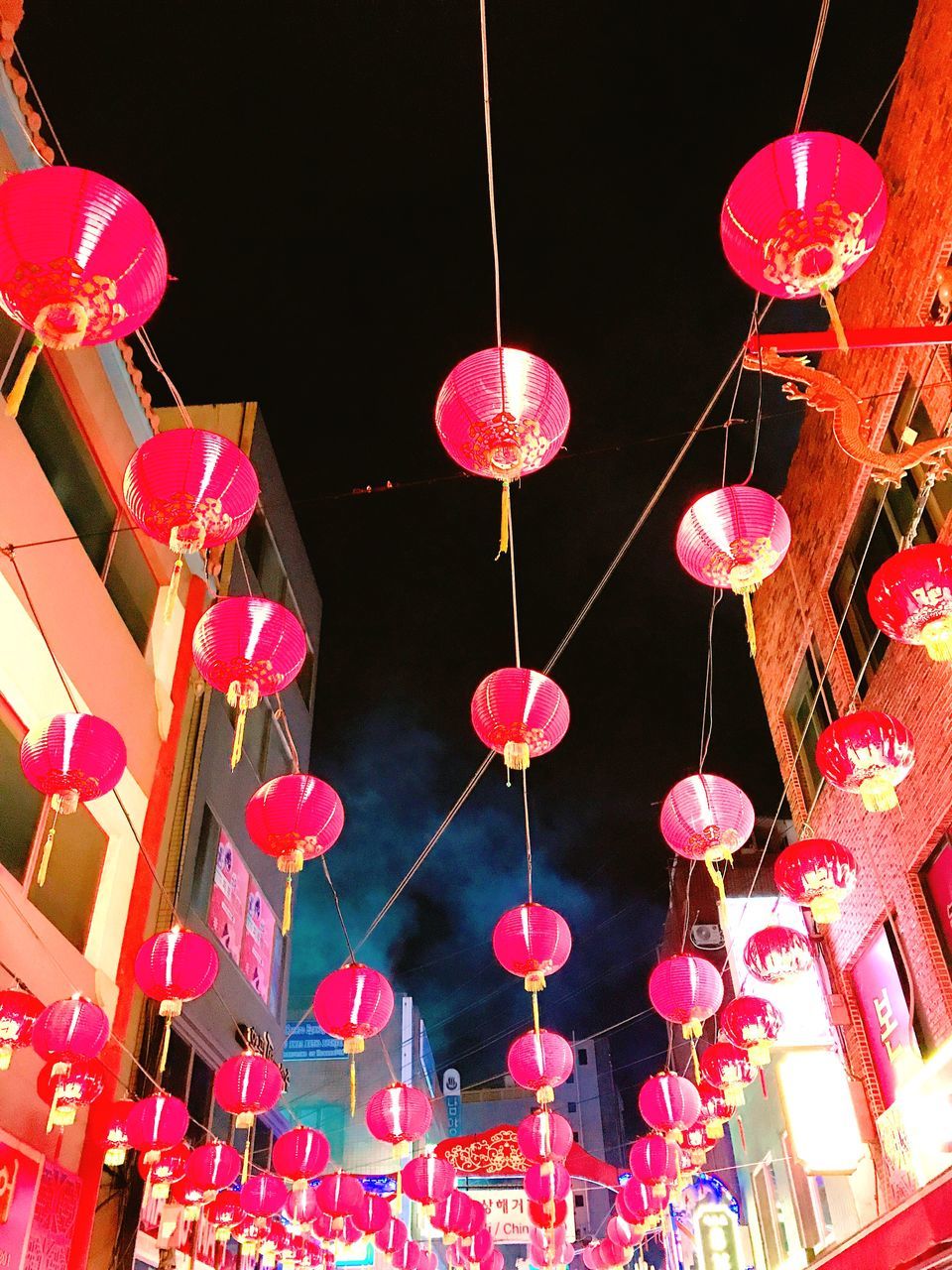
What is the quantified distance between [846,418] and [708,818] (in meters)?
4.01

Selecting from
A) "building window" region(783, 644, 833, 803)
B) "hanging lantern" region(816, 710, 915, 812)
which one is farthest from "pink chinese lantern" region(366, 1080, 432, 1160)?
"hanging lantern" region(816, 710, 915, 812)

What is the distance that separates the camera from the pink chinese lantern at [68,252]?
4.71 meters

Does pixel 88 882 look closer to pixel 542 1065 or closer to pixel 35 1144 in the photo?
pixel 35 1144

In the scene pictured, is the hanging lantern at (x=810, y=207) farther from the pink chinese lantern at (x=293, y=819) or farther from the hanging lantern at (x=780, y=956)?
the hanging lantern at (x=780, y=956)

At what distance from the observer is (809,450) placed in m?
12.3

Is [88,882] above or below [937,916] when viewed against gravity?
above

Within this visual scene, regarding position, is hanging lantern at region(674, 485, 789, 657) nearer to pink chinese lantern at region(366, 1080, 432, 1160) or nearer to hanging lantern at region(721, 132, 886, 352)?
hanging lantern at region(721, 132, 886, 352)

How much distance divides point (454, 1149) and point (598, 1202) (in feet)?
138

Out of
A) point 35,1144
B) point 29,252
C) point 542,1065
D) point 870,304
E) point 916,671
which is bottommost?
point 35,1144

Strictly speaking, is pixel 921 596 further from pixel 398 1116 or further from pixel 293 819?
pixel 398 1116

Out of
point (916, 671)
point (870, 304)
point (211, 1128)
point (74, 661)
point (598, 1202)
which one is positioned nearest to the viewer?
point (916, 671)

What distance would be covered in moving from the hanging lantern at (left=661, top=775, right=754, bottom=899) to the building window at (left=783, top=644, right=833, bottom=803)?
11.7 feet

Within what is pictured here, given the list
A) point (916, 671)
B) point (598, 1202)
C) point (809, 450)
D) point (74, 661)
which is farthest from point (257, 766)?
point (598, 1202)

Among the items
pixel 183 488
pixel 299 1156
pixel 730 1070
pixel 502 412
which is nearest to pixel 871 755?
pixel 502 412
